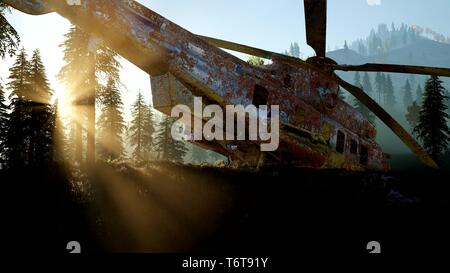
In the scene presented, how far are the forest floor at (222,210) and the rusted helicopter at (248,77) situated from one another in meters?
1.52

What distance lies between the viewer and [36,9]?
19.8ft

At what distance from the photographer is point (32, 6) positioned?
5984 mm

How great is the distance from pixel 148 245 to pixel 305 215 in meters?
3.31

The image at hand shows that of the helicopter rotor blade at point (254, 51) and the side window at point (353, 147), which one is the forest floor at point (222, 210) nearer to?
the side window at point (353, 147)

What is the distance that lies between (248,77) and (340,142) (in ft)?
14.9

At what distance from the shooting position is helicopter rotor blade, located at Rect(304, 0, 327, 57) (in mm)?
7520

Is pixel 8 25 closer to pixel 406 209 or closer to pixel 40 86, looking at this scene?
pixel 406 209

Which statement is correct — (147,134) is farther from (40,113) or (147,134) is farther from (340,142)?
(340,142)

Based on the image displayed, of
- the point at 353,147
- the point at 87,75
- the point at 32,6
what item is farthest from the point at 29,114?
the point at 353,147

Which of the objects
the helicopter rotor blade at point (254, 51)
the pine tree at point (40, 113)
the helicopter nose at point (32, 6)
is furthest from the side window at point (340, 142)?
the pine tree at point (40, 113)

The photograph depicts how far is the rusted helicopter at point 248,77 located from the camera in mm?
6703
